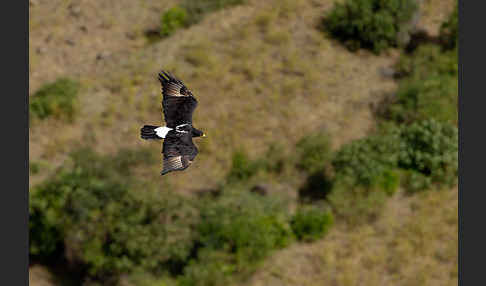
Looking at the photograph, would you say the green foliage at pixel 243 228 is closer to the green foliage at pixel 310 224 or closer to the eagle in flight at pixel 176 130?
the green foliage at pixel 310 224

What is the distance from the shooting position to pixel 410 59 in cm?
2377

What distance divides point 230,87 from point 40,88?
6251mm

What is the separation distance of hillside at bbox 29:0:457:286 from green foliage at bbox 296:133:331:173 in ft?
1.19

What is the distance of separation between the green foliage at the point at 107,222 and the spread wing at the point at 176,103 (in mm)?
6178

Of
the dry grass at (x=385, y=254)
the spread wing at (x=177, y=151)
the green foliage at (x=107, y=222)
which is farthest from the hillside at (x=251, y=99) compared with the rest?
the spread wing at (x=177, y=151)

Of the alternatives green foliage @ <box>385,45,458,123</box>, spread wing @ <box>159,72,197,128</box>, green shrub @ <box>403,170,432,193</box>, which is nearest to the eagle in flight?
spread wing @ <box>159,72,197,128</box>

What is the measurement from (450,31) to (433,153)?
721 cm

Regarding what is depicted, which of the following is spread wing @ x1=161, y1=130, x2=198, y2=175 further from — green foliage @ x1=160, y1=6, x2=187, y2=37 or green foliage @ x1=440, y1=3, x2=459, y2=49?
green foliage @ x1=440, y1=3, x2=459, y2=49

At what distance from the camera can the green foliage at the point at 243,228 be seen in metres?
16.1

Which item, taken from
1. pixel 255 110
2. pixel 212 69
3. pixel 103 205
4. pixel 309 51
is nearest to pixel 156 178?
pixel 103 205

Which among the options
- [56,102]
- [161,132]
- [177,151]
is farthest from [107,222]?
[177,151]

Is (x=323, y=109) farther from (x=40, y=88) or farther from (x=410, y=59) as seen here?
(x=40, y=88)

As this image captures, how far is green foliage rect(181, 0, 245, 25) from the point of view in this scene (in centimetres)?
2619

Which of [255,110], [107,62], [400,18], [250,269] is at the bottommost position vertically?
[250,269]
